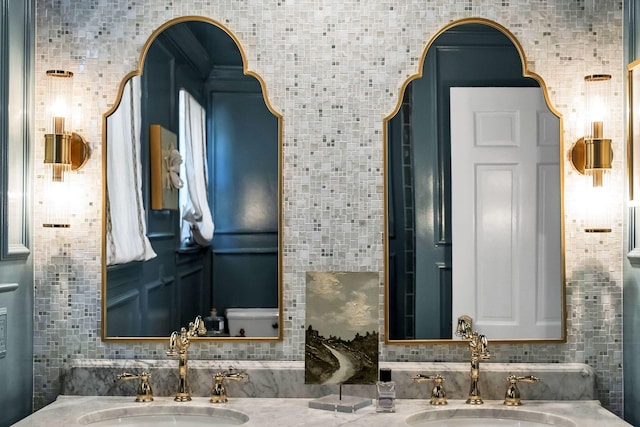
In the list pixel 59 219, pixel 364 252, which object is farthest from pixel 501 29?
pixel 59 219

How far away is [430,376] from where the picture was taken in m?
2.38

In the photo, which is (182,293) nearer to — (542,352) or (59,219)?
(59,219)

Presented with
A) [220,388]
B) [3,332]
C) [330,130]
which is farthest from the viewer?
[330,130]

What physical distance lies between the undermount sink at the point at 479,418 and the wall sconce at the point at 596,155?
23.1 inches

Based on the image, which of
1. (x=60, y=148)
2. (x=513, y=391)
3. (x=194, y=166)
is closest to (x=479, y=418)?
(x=513, y=391)

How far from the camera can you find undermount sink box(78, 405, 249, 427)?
2.26m

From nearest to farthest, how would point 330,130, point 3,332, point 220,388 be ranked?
point 3,332, point 220,388, point 330,130

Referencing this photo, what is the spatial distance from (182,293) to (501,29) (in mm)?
1277

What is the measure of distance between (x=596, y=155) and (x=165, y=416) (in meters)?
1.49

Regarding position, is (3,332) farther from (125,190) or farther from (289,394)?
(289,394)

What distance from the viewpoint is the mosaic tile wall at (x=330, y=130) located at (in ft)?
7.93

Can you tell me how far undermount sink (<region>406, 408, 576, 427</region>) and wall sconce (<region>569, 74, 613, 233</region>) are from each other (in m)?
0.59

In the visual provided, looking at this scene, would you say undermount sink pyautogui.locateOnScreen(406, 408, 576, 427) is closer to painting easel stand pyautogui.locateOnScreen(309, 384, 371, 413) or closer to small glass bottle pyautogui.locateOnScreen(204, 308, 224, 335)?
painting easel stand pyautogui.locateOnScreen(309, 384, 371, 413)

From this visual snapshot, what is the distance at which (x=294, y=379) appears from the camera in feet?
7.86
